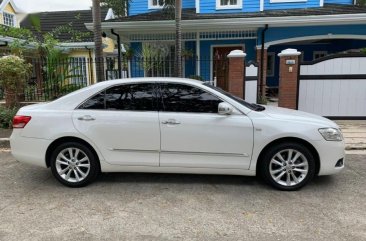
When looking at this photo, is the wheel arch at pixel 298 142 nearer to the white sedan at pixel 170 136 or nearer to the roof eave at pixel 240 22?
the white sedan at pixel 170 136

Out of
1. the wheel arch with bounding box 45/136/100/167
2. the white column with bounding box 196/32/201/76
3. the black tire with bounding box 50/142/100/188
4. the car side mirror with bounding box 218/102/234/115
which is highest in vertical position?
the white column with bounding box 196/32/201/76

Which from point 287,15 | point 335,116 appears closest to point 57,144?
point 335,116

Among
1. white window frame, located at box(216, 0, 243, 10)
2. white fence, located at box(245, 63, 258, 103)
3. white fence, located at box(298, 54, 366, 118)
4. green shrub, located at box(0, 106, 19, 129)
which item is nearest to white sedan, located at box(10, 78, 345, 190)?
green shrub, located at box(0, 106, 19, 129)

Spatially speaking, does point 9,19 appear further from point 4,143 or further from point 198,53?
point 4,143

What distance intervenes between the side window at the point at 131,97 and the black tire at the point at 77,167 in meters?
0.71

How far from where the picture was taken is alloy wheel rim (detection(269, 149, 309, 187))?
176 inches

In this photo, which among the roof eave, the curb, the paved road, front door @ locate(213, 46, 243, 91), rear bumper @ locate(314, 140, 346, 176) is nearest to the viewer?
the paved road

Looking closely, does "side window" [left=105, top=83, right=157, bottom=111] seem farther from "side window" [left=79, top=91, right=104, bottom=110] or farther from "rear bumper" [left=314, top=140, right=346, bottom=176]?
"rear bumper" [left=314, top=140, right=346, bottom=176]

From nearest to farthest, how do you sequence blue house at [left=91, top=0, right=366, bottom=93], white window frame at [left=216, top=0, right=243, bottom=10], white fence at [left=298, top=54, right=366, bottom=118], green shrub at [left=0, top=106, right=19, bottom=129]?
green shrub at [left=0, top=106, right=19, bottom=129] → white fence at [left=298, top=54, right=366, bottom=118] → blue house at [left=91, top=0, right=366, bottom=93] → white window frame at [left=216, top=0, right=243, bottom=10]

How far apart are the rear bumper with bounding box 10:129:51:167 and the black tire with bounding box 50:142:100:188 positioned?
149mm

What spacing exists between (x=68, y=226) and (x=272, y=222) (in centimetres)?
227

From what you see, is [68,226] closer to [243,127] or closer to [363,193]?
[243,127]

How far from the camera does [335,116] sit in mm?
9203

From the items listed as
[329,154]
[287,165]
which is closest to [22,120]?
[287,165]
